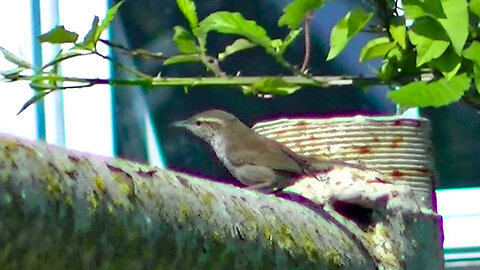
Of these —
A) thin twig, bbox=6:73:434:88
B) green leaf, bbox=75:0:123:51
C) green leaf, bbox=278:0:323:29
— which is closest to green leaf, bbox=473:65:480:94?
thin twig, bbox=6:73:434:88

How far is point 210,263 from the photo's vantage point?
3.36 feet

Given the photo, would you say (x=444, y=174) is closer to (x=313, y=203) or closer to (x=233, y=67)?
(x=233, y=67)

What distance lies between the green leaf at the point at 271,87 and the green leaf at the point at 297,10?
0.09m

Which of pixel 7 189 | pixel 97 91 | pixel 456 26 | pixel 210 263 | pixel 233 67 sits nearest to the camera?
pixel 7 189

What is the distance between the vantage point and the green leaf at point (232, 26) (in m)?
1.70

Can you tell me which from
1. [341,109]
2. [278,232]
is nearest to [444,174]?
[341,109]

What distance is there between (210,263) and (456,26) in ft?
2.17

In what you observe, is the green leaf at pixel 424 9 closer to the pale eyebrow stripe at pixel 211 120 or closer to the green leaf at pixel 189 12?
the green leaf at pixel 189 12

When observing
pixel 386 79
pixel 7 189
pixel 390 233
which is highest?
pixel 386 79

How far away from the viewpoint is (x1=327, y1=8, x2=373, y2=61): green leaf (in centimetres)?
164

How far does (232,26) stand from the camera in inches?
67.4

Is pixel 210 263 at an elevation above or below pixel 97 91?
below

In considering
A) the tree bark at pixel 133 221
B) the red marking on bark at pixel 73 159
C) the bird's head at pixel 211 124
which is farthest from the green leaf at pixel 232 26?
the bird's head at pixel 211 124

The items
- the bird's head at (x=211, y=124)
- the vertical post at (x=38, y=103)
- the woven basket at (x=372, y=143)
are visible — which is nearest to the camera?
the woven basket at (x=372, y=143)
